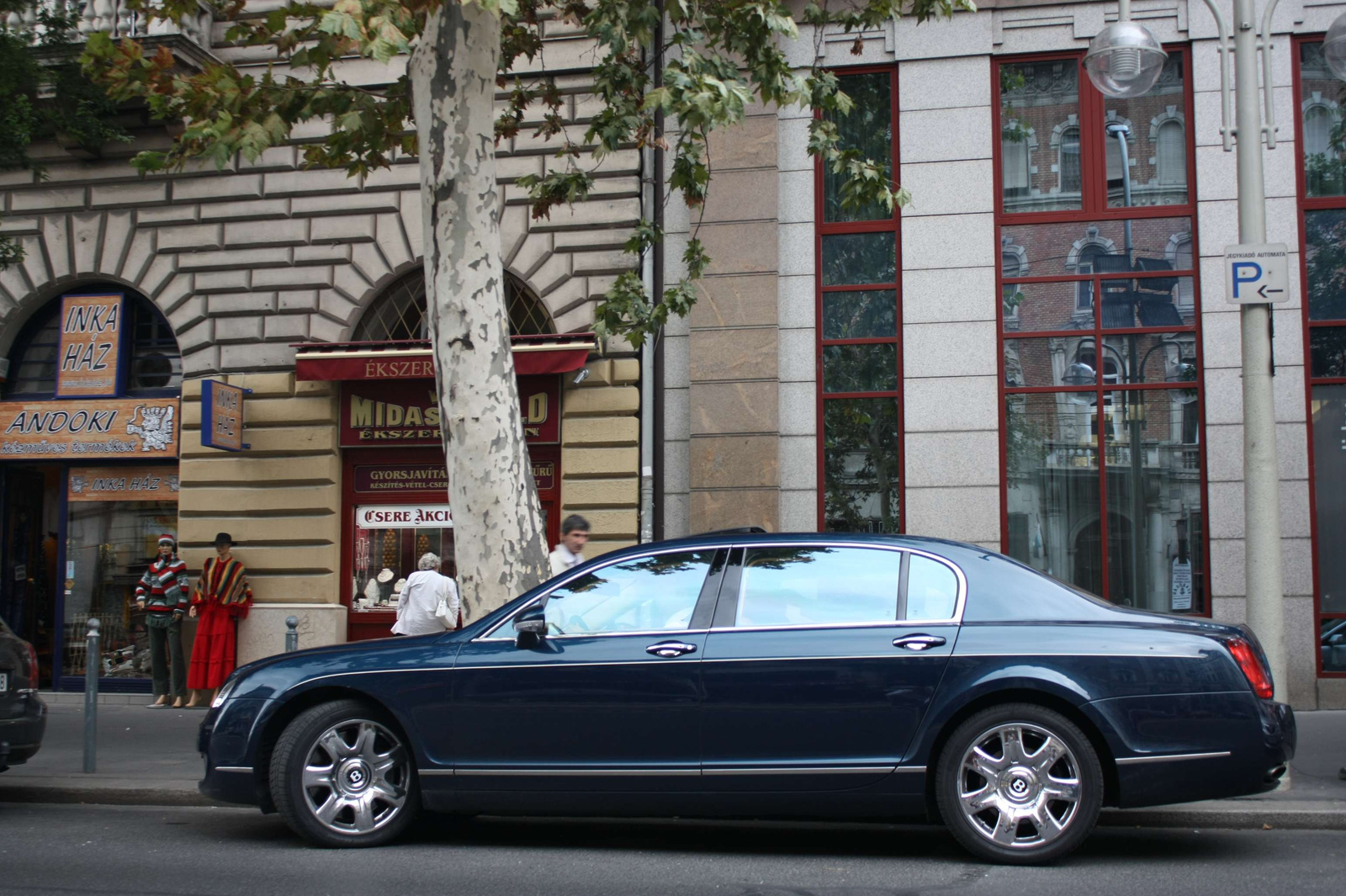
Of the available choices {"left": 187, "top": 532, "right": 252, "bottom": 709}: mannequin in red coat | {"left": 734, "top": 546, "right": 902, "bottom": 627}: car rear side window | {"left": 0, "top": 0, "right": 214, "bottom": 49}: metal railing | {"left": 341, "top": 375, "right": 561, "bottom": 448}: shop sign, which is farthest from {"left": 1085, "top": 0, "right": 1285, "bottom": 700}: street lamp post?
{"left": 0, "top": 0, "right": 214, "bottom": 49}: metal railing

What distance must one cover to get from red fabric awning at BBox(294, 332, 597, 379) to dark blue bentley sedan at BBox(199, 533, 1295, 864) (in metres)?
6.58

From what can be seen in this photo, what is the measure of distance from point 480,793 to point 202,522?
877cm

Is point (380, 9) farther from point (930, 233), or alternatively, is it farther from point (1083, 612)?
point (930, 233)

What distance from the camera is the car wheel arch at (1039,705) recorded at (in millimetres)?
5836

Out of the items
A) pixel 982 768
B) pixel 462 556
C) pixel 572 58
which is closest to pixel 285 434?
pixel 572 58

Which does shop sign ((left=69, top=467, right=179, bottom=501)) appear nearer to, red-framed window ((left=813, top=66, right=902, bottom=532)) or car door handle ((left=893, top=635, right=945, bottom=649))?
red-framed window ((left=813, top=66, right=902, bottom=532))

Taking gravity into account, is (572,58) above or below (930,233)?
above

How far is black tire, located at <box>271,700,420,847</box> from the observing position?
636cm

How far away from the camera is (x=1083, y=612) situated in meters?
5.97

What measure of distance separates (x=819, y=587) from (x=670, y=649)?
2.59 ft

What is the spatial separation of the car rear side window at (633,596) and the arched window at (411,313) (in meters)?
7.72

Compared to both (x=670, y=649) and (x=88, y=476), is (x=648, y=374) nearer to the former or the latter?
(x=88, y=476)

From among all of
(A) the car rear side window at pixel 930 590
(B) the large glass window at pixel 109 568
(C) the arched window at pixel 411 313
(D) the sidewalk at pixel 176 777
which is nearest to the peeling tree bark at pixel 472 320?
(D) the sidewalk at pixel 176 777

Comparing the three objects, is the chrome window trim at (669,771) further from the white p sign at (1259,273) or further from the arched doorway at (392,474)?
the arched doorway at (392,474)
